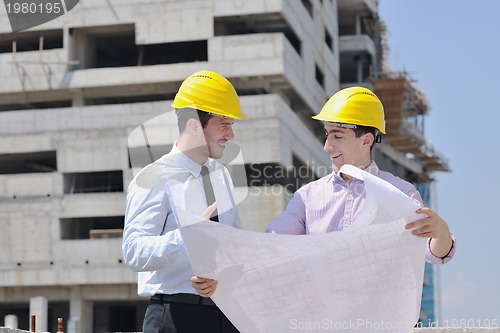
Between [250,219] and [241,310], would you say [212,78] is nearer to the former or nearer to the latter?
[241,310]

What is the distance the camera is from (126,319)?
142ft

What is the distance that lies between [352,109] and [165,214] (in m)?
0.92

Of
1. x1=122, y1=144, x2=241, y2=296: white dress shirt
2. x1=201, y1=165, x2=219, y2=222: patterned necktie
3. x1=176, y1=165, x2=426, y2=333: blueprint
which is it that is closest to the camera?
x1=176, y1=165, x2=426, y2=333: blueprint

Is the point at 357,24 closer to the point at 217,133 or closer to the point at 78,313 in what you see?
the point at 78,313

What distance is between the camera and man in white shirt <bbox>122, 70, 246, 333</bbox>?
411cm

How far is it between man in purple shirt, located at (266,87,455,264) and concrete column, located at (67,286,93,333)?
32.6 m

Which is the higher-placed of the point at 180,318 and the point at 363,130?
the point at 363,130

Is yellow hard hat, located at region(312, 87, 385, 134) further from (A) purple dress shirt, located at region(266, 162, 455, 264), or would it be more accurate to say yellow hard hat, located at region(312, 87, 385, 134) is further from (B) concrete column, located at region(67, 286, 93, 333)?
(B) concrete column, located at region(67, 286, 93, 333)


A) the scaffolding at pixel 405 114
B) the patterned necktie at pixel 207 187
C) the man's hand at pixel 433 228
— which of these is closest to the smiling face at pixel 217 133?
the patterned necktie at pixel 207 187

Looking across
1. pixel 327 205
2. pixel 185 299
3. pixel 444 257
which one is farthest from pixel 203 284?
pixel 444 257

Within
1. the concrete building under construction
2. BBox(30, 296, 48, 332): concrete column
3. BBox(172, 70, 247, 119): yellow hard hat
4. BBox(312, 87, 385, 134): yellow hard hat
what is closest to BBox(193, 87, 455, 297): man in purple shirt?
BBox(312, 87, 385, 134): yellow hard hat

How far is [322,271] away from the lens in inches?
151

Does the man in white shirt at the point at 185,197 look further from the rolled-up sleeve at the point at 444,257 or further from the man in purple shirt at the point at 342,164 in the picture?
the rolled-up sleeve at the point at 444,257

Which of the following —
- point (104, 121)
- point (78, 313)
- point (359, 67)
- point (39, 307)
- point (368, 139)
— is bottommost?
Answer: point (78, 313)
